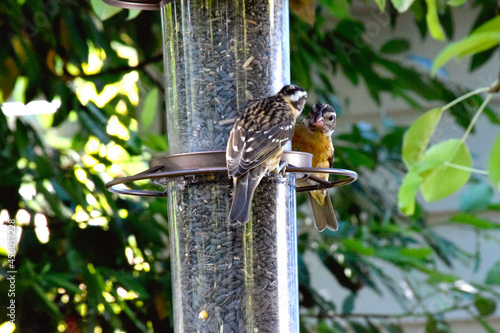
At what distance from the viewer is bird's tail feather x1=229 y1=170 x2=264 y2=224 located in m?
2.12

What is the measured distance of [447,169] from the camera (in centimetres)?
144

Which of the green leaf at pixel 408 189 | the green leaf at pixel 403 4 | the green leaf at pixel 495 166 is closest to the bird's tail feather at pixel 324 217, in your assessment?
the green leaf at pixel 408 189

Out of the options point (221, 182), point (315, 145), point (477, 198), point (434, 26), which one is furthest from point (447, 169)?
point (477, 198)

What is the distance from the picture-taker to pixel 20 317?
121 inches

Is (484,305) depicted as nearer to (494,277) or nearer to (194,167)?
(494,277)

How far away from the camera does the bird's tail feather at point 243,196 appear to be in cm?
212

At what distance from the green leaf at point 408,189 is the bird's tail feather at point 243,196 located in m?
0.63

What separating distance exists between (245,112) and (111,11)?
0.54 m

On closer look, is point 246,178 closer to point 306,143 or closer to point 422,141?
point 422,141

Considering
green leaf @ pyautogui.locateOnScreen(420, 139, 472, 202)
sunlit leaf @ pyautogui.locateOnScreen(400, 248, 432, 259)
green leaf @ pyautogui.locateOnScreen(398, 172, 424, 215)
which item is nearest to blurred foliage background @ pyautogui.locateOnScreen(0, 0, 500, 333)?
sunlit leaf @ pyautogui.locateOnScreen(400, 248, 432, 259)

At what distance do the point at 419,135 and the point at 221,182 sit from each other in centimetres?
105

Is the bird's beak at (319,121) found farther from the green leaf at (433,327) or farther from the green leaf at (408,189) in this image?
the green leaf at (408,189)

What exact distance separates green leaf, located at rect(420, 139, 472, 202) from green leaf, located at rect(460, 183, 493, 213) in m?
2.00

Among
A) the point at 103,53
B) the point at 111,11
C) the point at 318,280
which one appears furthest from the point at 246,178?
the point at 318,280
